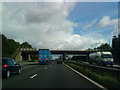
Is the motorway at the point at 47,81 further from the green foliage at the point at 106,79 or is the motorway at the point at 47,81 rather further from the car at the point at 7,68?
the green foliage at the point at 106,79

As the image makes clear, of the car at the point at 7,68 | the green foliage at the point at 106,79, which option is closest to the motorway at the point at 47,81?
the car at the point at 7,68

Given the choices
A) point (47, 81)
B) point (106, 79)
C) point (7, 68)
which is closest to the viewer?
point (106, 79)

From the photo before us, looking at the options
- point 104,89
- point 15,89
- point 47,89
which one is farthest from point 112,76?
point 15,89

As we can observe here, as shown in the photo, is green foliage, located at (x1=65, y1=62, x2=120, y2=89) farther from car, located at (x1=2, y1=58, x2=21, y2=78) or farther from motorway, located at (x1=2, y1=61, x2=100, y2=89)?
car, located at (x1=2, y1=58, x2=21, y2=78)

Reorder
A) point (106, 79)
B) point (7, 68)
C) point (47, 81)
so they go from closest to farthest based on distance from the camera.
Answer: point (106, 79), point (47, 81), point (7, 68)

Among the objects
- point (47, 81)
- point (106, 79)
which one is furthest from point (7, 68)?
point (106, 79)

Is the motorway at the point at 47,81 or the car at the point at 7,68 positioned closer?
the motorway at the point at 47,81

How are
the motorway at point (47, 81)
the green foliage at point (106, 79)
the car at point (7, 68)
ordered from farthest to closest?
the car at point (7, 68)
the motorway at point (47, 81)
the green foliage at point (106, 79)

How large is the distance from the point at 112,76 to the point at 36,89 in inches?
187

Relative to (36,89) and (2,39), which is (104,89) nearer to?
(36,89)

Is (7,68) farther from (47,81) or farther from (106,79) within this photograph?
(106,79)

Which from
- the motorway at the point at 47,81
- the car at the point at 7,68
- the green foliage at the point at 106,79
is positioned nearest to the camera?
the green foliage at the point at 106,79

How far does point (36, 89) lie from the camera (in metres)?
8.49

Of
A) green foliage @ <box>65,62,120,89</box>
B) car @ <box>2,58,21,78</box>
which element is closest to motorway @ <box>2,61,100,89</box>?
car @ <box>2,58,21,78</box>
